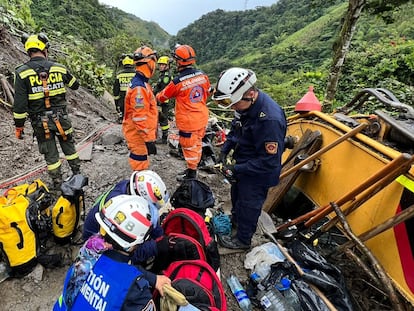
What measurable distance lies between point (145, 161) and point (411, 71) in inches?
410

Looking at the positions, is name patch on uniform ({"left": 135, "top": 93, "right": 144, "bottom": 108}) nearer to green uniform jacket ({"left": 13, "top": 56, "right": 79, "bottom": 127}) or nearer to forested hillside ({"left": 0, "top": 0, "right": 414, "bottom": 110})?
green uniform jacket ({"left": 13, "top": 56, "right": 79, "bottom": 127})

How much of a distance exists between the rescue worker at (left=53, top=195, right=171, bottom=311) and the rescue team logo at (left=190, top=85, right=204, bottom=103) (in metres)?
2.52

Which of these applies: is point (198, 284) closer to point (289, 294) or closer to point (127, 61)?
point (289, 294)

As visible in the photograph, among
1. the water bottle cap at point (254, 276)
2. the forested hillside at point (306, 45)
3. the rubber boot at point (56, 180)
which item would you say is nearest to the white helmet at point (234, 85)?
the water bottle cap at point (254, 276)

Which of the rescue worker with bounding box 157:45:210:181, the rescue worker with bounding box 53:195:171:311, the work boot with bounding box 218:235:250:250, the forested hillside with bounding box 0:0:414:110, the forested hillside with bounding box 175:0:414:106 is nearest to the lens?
the rescue worker with bounding box 53:195:171:311

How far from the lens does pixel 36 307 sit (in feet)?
9.05

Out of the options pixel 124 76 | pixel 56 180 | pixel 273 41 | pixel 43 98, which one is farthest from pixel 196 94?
pixel 273 41

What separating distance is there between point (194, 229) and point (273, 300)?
950 mm

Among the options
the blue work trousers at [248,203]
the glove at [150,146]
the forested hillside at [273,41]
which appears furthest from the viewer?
the forested hillside at [273,41]

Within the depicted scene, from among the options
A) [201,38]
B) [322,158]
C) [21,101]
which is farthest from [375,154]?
[201,38]

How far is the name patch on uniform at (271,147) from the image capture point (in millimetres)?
2927

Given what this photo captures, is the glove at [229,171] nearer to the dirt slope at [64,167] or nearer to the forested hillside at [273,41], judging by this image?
the dirt slope at [64,167]

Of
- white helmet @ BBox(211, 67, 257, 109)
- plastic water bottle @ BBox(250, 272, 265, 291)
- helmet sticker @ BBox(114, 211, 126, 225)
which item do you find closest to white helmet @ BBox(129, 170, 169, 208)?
helmet sticker @ BBox(114, 211, 126, 225)

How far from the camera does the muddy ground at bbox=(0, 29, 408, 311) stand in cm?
288
